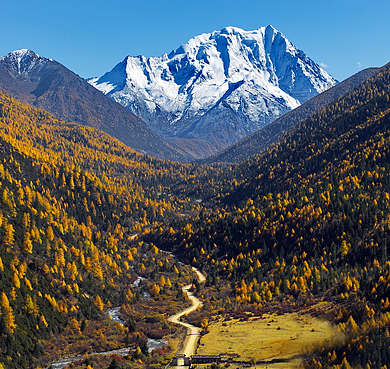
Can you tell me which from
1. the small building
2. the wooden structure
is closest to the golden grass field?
the wooden structure

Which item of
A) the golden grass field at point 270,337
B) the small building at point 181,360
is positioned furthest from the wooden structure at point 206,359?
the golden grass field at point 270,337

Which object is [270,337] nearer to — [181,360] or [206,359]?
[206,359]

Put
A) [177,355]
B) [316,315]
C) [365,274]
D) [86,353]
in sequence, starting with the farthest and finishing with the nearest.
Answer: [365,274] < [316,315] < [86,353] < [177,355]

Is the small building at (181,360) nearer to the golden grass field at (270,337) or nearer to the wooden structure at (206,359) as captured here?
the wooden structure at (206,359)

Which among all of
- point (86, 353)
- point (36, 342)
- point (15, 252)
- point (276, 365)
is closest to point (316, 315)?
point (276, 365)

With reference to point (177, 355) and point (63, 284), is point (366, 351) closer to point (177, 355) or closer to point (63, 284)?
point (177, 355)

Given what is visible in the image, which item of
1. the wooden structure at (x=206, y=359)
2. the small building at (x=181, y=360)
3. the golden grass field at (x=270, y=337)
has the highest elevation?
the small building at (x=181, y=360)

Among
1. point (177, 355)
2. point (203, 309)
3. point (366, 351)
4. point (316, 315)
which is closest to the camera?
point (366, 351)

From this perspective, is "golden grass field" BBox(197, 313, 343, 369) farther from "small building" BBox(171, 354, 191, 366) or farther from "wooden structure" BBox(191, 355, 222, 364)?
"small building" BBox(171, 354, 191, 366)
